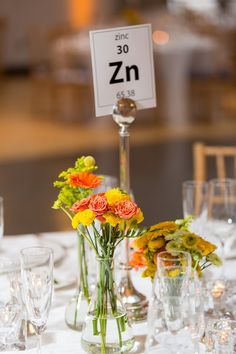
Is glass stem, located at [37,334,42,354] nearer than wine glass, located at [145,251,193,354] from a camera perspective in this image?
No

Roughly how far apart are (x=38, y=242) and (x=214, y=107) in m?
7.22

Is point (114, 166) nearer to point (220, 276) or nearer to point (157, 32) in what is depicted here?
point (157, 32)

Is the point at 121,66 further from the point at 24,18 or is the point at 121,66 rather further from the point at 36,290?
the point at 24,18

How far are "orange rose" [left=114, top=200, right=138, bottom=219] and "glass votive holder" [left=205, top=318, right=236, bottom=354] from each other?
297mm

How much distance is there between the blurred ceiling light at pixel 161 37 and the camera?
8.98 meters

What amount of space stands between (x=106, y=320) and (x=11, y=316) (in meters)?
0.21

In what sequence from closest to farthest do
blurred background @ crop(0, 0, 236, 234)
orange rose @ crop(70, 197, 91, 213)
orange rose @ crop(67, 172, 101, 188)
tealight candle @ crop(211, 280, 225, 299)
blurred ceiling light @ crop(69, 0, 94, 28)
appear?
orange rose @ crop(70, 197, 91, 213) < orange rose @ crop(67, 172, 101, 188) < tealight candle @ crop(211, 280, 225, 299) < blurred background @ crop(0, 0, 236, 234) < blurred ceiling light @ crop(69, 0, 94, 28)

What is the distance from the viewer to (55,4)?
13914mm

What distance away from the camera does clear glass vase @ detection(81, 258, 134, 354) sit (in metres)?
1.62

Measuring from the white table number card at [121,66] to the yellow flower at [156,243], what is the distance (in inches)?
14.8

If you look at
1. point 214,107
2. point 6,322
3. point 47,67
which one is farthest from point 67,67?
point 6,322

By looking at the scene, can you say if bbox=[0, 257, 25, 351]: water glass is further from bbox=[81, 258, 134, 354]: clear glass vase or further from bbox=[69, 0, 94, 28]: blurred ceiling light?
bbox=[69, 0, 94, 28]: blurred ceiling light

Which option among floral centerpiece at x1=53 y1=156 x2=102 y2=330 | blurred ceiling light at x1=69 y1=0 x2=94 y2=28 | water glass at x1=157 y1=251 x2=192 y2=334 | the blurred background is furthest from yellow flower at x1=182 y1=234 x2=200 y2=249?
blurred ceiling light at x1=69 y1=0 x2=94 y2=28

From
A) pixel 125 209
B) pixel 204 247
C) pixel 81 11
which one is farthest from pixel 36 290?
pixel 81 11
